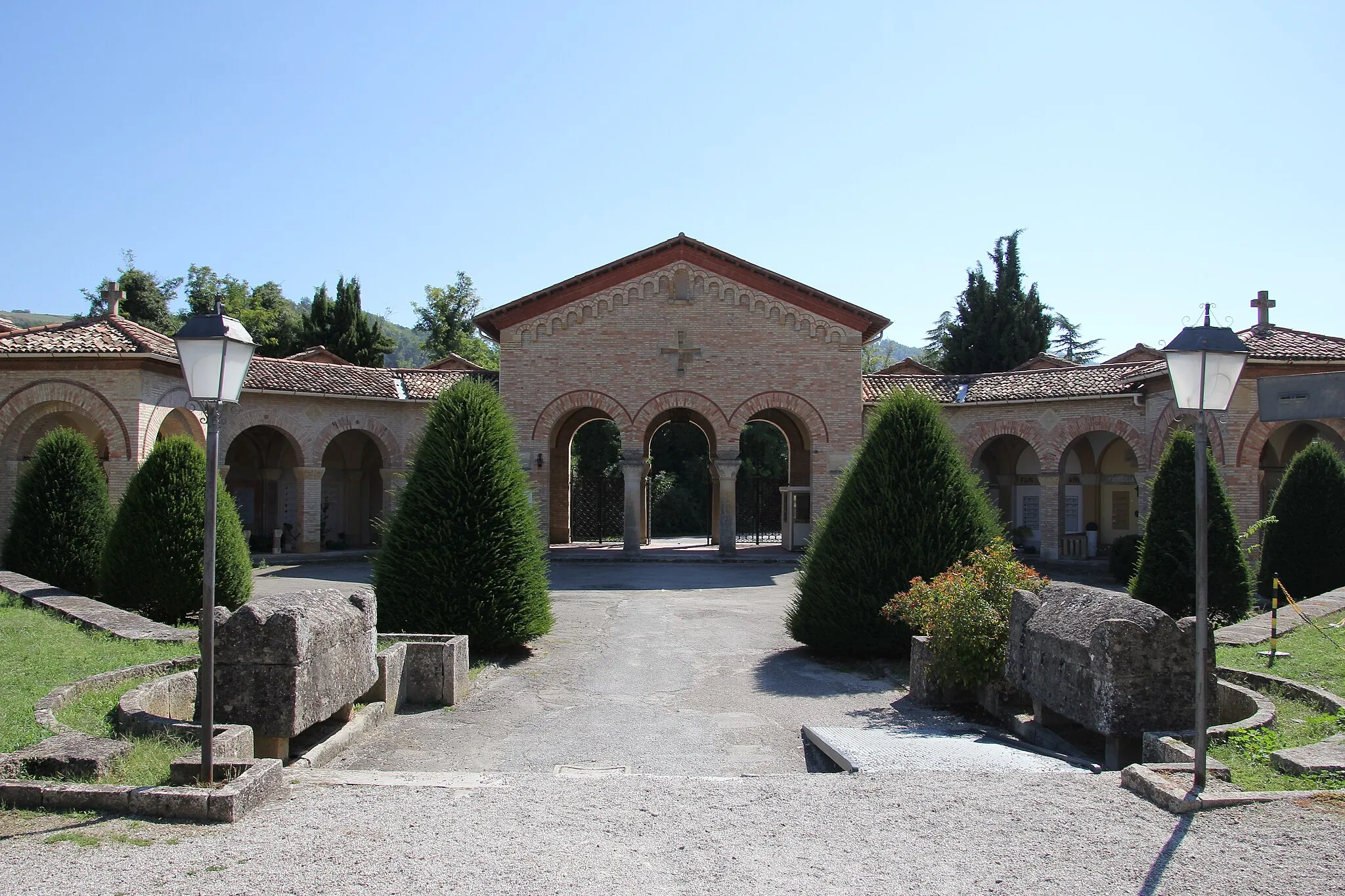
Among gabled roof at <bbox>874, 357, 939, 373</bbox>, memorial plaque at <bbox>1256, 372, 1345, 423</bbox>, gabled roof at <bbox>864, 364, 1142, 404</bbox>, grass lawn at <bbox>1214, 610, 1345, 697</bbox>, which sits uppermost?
gabled roof at <bbox>874, 357, 939, 373</bbox>

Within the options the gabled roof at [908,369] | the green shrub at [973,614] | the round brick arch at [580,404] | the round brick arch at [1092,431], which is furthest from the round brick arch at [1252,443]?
the round brick arch at [580,404]

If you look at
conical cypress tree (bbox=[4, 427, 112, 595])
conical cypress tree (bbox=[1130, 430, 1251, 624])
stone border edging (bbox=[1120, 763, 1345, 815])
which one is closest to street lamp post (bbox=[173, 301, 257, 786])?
stone border edging (bbox=[1120, 763, 1345, 815])

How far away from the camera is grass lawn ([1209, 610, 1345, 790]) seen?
5.30m

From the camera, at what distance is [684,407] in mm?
23641

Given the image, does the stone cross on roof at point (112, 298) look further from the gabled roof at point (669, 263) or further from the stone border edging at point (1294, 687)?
the stone border edging at point (1294, 687)

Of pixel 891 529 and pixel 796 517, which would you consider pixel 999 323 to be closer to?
pixel 796 517

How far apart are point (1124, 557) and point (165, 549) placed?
17.7 meters

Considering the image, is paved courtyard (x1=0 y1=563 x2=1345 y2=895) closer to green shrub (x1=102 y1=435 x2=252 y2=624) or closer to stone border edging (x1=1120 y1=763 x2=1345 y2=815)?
stone border edging (x1=1120 y1=763 x2=1345 y2=815)

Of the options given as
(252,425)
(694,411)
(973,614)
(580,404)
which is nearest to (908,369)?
(694,411)

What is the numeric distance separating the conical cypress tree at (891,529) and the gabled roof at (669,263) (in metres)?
12.3

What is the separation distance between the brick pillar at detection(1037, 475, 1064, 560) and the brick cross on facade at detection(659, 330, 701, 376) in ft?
29.5

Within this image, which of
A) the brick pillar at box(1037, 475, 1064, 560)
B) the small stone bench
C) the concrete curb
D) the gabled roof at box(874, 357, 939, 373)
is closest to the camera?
the concrete curb

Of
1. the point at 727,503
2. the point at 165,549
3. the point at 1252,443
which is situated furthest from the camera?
the point at 727,503

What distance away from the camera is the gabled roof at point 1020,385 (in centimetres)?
2294
